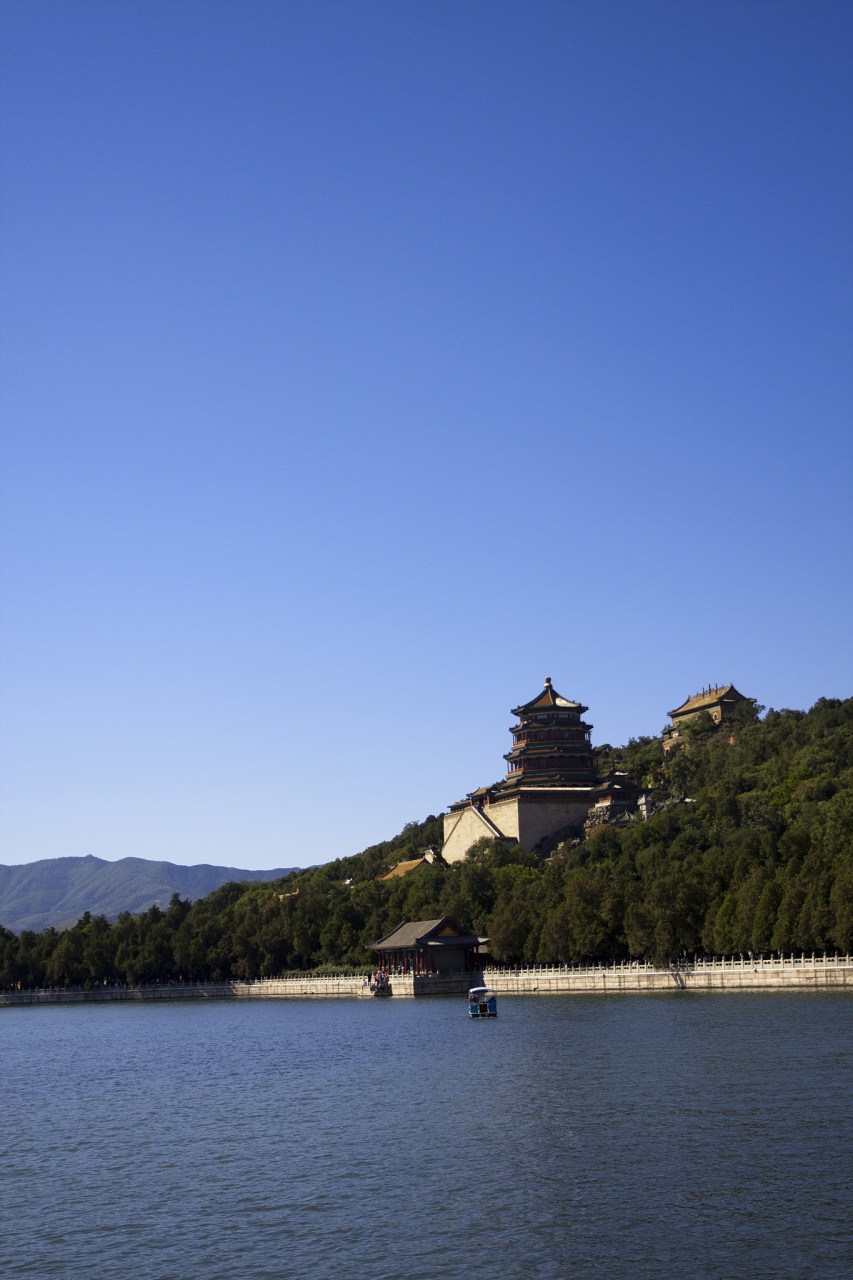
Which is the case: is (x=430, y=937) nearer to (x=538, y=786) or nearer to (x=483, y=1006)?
(x=483, y=1006)

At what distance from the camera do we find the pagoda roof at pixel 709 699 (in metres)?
142

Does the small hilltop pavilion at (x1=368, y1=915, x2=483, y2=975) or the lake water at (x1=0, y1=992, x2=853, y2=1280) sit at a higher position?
the small hilltop pavilion at (x1=368, y1=915, x2=483, y2=975)

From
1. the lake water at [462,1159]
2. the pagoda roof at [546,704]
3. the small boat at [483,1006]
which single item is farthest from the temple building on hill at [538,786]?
the lake water at [462,1159]

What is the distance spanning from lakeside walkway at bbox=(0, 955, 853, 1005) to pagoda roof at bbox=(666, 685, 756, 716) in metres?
66.3

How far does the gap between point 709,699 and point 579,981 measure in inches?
3225

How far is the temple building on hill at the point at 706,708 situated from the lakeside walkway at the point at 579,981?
5755cm

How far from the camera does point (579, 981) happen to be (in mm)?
69438

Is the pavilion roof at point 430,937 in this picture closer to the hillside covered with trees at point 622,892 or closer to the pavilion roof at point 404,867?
the hillside covered with trees at point 622,892

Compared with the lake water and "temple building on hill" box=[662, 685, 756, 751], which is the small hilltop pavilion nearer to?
the lake water

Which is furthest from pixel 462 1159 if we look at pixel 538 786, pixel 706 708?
pixel 706 708

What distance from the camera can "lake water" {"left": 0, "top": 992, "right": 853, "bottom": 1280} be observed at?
18.6 metres

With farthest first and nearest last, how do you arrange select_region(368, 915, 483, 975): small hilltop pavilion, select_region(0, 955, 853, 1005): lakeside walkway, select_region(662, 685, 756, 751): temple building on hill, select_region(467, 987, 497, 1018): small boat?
1. select_region(662, 685, 756, 751): temple building on hill
2. select_region(368, 915, 483, 975): small hilltop pavilion
3. select_region(467, 987, 497, 1018): small boat
4. select_region(0, 955, 853, 1005): lakeside walkway

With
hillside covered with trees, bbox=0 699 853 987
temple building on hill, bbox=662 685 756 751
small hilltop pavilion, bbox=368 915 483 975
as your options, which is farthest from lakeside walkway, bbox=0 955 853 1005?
temple building on hill, bbox=662 685 756 751

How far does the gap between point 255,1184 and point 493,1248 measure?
6.86 m
